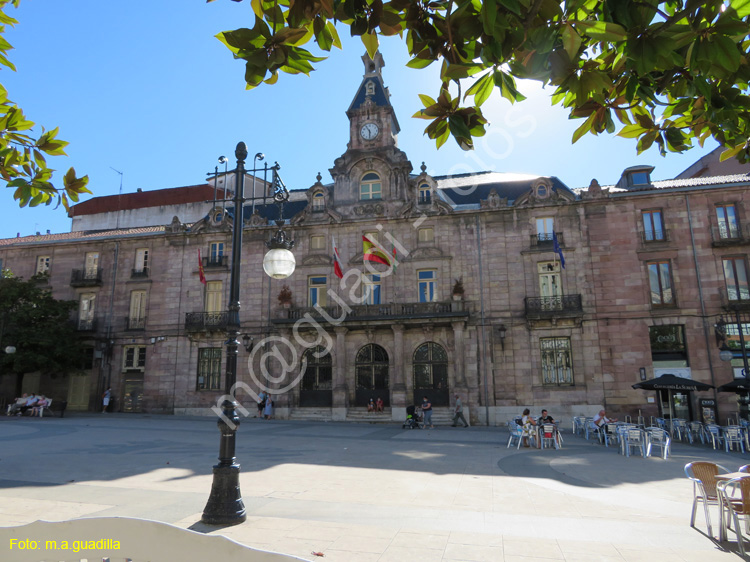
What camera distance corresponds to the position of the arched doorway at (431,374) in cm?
2747

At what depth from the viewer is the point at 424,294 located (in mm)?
28953

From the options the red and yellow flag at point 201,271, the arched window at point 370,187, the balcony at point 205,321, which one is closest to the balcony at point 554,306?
the arched window at point 370,187

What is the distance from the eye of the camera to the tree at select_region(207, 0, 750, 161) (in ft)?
8.19

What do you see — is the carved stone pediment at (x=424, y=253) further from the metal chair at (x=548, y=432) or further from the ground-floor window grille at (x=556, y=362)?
the metal chair at (x=548, y=432)

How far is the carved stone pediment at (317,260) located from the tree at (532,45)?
2702cm

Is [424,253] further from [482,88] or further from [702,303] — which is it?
[482,88]

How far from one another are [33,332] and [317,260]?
16584mm

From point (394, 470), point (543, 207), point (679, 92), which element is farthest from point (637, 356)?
point (679, 92)

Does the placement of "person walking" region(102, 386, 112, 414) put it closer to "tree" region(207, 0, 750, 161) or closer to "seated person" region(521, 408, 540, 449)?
"seated person" region(521, 408, 540, 449)

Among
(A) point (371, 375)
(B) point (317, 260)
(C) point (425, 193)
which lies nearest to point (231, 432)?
(A) point (371, 375)

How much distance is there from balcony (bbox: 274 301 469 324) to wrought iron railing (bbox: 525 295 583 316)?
3.47 m

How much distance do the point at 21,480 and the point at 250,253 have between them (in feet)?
72.8

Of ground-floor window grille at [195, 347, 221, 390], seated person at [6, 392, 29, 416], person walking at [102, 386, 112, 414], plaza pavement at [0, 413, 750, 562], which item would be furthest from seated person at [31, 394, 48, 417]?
plaza pavement at [0, 413, 750, 562]

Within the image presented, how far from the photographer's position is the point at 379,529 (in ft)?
22.4
